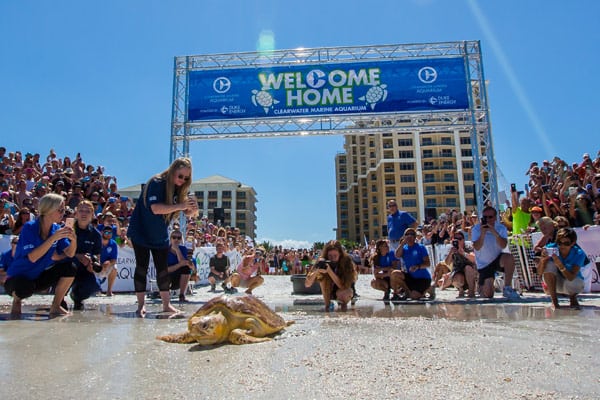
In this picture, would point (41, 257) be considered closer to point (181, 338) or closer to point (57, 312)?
point (57, 312)

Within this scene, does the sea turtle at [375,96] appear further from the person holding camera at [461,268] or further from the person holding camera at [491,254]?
the person holding camera at [491,254]

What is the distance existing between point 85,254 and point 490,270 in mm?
5639

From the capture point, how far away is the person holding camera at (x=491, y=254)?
238 inches

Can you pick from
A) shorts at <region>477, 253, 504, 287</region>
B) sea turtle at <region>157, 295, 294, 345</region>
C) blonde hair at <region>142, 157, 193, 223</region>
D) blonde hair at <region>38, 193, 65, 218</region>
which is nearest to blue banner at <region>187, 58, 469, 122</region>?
shorts at <region>477, 253, 504, 287</region>

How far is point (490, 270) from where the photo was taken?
20.7 ft

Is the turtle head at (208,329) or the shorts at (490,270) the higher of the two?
the shorts at (490,270)

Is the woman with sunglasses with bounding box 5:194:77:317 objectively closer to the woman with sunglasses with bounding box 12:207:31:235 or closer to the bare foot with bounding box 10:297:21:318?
the bare foot with bounding box 10:297:21:318

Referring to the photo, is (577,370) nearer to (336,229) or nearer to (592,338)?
A: (592,338)

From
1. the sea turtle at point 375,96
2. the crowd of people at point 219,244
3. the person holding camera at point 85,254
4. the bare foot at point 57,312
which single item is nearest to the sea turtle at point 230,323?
the crowd of people at point 219,244

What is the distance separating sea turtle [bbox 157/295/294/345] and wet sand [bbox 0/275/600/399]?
91 millimetres

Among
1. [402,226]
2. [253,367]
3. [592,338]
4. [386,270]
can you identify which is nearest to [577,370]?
[592,338]

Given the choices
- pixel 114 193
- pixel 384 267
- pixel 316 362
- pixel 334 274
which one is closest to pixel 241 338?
pixel 316 362

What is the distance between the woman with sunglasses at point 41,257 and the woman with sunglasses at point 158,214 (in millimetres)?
612

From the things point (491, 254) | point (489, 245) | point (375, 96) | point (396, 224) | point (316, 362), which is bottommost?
point (316, 362)
